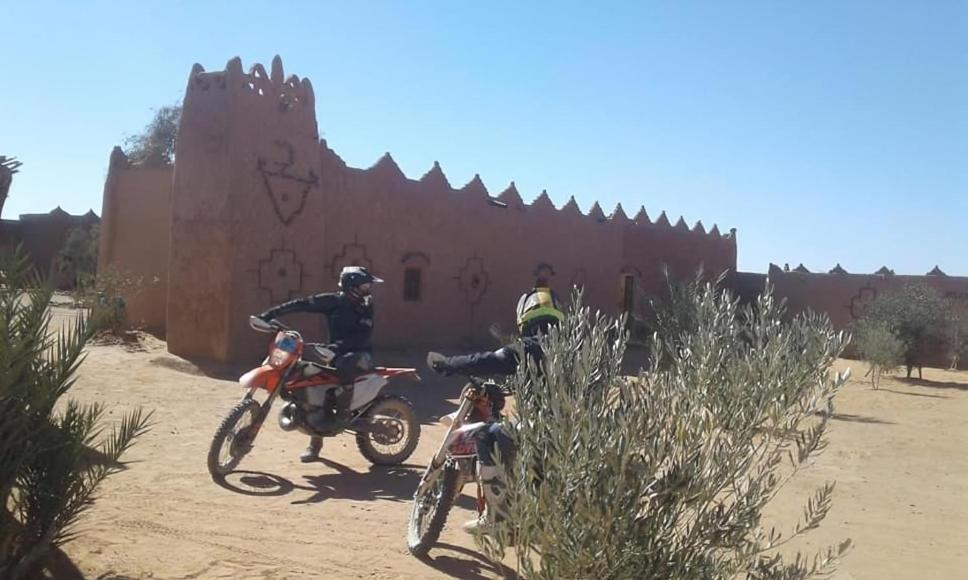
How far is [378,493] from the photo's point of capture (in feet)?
22.6

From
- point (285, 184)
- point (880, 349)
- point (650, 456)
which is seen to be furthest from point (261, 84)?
point (880, 349)

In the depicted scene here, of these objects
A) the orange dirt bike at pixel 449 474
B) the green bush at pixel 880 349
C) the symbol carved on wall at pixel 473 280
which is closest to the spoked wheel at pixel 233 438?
the orange dirt bike at pixel 449 474

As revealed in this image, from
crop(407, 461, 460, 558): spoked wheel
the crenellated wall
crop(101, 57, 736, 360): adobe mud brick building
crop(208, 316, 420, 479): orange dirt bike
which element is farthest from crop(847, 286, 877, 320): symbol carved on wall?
crop(407, 461, 460, 558): spoked wheel

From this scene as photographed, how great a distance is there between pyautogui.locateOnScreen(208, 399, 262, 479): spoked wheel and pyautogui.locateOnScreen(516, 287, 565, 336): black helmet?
295cm

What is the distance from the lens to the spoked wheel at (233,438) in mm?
6680

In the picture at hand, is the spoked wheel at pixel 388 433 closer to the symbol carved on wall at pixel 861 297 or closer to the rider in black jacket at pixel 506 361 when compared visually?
the rider in black jacket at pixel 506 361

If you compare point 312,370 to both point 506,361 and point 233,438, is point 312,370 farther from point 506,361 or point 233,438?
point 506,361

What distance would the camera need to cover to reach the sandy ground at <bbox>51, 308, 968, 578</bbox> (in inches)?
195

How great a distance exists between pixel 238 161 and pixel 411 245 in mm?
4377

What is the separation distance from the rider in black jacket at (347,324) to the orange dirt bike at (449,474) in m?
2.23

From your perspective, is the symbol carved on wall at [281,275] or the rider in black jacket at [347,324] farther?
the symbol carved on wall at [281,275]

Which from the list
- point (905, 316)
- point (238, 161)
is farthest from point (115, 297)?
point (905, 316)

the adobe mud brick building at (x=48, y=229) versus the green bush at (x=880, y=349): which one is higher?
the adobe mud brick building at (x=48, y=229)

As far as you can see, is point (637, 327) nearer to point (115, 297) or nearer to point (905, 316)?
point (905, 316)
